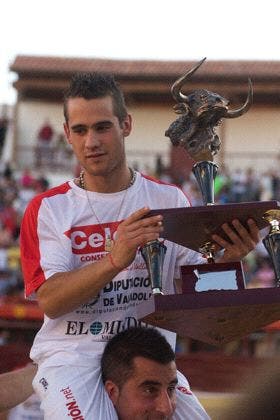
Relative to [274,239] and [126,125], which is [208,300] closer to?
[274,239]

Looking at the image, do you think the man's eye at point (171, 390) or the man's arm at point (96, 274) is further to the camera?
the man's eye at point (171, 390)

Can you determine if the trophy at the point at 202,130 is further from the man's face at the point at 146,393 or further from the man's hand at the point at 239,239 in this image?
the man's face at the point at 146,393

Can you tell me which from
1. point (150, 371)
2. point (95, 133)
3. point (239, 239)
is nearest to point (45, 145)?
point (95, 133)

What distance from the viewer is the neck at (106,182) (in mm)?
4449

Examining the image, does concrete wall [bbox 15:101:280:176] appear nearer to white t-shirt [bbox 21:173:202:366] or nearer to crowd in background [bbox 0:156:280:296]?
crowd in background [bbox 0:156:280:296]

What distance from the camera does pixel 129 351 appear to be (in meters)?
4.12

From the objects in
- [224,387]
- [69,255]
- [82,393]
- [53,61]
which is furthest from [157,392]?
[53,61]

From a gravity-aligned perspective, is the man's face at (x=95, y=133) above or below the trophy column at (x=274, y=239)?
above

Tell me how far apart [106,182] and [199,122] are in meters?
0.44

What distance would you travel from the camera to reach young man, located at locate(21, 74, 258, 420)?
416 centimetres

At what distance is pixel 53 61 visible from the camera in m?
31.9

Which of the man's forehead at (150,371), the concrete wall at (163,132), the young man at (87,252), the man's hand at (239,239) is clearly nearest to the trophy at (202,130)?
the man's hand at (239,239)

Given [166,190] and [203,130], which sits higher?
[203,130]

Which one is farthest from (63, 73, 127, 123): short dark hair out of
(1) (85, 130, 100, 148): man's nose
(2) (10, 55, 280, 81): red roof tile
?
(2) (10, 55, 280, 81): red roof tile
